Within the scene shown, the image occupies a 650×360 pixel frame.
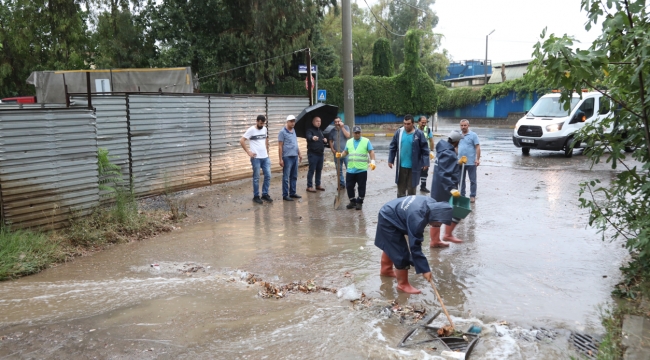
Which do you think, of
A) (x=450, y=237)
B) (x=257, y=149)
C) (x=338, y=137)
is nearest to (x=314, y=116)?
(x=338, y=137)

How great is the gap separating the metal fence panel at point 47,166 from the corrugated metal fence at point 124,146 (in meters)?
0.01

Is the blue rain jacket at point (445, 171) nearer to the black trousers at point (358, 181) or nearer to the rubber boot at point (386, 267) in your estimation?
the rubber boot at point (386, 267)

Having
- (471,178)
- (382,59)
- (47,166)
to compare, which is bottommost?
(471,178)

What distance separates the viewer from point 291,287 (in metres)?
6.30

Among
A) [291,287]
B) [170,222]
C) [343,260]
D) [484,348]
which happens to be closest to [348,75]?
[170,222]

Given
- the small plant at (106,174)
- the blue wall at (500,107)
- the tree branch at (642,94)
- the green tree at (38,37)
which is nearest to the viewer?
the tree branch at (642,94)

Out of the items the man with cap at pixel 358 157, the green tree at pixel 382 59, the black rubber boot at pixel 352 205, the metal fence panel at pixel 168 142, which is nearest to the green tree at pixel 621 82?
the man with cap at pixel 358 157

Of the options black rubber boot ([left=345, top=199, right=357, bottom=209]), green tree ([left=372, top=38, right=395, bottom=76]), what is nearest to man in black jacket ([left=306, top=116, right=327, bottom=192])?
black rubber boot ([left=345, top=199, right=357, bottom=209])

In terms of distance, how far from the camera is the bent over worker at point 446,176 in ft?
26.1

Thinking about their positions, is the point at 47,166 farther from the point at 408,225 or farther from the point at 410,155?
the point at 410,155

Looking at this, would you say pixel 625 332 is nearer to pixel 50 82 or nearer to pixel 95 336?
pixel 95 336

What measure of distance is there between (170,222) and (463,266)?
16.9 ft

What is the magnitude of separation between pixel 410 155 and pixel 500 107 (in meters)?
34.9

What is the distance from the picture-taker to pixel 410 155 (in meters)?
9.74
